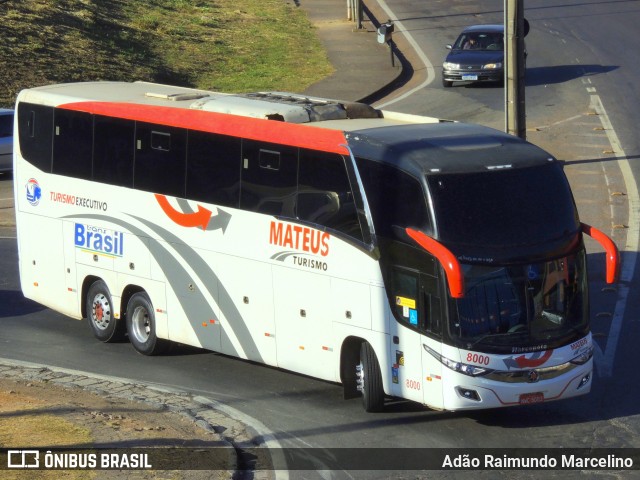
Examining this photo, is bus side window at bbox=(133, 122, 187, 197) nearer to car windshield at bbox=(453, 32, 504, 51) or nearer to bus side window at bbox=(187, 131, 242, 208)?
bus side window at bbox=(187, 131, 242, 208)

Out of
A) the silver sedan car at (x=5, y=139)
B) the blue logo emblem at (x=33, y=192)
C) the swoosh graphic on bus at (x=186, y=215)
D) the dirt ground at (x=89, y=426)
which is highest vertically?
the swoosh graphic on bus at (x=186, y=215)

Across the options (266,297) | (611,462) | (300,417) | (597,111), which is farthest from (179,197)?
(597,111)

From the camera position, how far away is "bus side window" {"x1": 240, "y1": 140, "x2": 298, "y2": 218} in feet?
48.1

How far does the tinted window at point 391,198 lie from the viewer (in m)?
13.0

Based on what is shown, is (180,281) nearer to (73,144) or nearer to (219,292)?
(219,292)

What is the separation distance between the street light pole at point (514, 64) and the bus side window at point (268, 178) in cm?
680

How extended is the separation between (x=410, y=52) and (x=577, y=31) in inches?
269

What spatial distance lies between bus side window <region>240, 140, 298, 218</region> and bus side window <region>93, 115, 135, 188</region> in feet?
7.76

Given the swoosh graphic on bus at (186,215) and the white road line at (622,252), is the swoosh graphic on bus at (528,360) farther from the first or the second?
the swoosh graphic on bus at (186,215)

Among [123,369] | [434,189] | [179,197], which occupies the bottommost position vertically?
[123,369]

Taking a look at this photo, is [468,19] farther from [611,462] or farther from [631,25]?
[611,462]

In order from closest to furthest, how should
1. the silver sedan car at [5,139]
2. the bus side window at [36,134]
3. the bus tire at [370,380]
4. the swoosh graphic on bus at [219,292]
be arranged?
the bus tire at [370,380] < the swoosh graphic on bus at [219,292] < the bus side window at [36,134] < the silver sedan car at [5,139]

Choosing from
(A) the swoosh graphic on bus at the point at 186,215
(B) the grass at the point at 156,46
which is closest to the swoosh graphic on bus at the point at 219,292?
(A) the swoosh graphic on bus at the point at 186,215

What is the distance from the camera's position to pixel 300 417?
45.9ft
